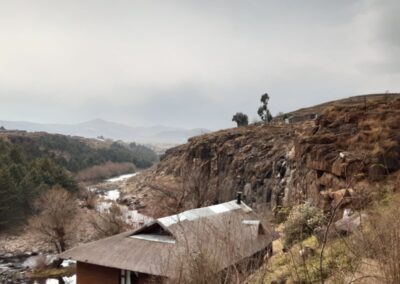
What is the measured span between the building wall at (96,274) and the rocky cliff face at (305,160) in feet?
29.4

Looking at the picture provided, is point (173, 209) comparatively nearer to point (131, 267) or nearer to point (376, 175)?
point (131, 267)

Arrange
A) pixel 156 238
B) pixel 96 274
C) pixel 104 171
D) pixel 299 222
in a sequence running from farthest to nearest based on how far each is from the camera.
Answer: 1. pixel 104 171
2. pixel 96 274
3. pixel 156 238
4. pixel 299 222

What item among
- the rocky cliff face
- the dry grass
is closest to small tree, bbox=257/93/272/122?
the rocky cliff face

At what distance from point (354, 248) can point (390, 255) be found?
143 centimetres

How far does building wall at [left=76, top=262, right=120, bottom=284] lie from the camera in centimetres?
1783

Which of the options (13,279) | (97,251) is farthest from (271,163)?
(97,251)

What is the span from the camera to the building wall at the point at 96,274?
1783 centimetres

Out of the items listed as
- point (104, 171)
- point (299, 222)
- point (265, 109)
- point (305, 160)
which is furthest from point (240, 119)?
point (299, 222)

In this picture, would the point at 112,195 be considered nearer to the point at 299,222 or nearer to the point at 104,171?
the point at 104,171

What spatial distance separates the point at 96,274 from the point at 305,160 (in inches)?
490

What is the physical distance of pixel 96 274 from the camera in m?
18.3

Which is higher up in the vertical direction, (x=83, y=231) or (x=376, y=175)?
(x=376, y=175)

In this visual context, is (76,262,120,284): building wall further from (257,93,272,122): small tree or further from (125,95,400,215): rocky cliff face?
(257,93,272,122): small tree

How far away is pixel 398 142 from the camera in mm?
18516
